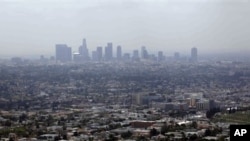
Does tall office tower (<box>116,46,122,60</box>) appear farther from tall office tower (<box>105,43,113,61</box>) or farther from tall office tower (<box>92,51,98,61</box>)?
tall office tower (<box>92,51,98,61</box>)

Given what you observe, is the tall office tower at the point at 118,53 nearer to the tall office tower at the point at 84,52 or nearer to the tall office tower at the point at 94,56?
the tall office tower at the point at 94,56

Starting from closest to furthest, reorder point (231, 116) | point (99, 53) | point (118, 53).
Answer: point (231, 116), point (99, 53), point (118, 53)

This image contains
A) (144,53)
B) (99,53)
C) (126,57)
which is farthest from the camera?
(126,57)

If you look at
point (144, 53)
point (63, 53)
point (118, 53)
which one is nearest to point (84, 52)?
point (63, 53)

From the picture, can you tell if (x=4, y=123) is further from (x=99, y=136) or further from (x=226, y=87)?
(x=226, y=87)

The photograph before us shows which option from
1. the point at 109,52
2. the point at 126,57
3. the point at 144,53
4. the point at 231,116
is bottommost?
the point at 231,116

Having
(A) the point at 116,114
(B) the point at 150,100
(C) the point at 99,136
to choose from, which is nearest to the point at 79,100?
(B) the point at 150,100

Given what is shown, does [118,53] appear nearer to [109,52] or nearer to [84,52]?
[109,52]

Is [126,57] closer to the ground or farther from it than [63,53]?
closer to the ground

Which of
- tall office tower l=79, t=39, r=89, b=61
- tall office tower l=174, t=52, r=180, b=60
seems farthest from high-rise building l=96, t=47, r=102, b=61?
tall office tower l=174, t=52, r=180, b=60
